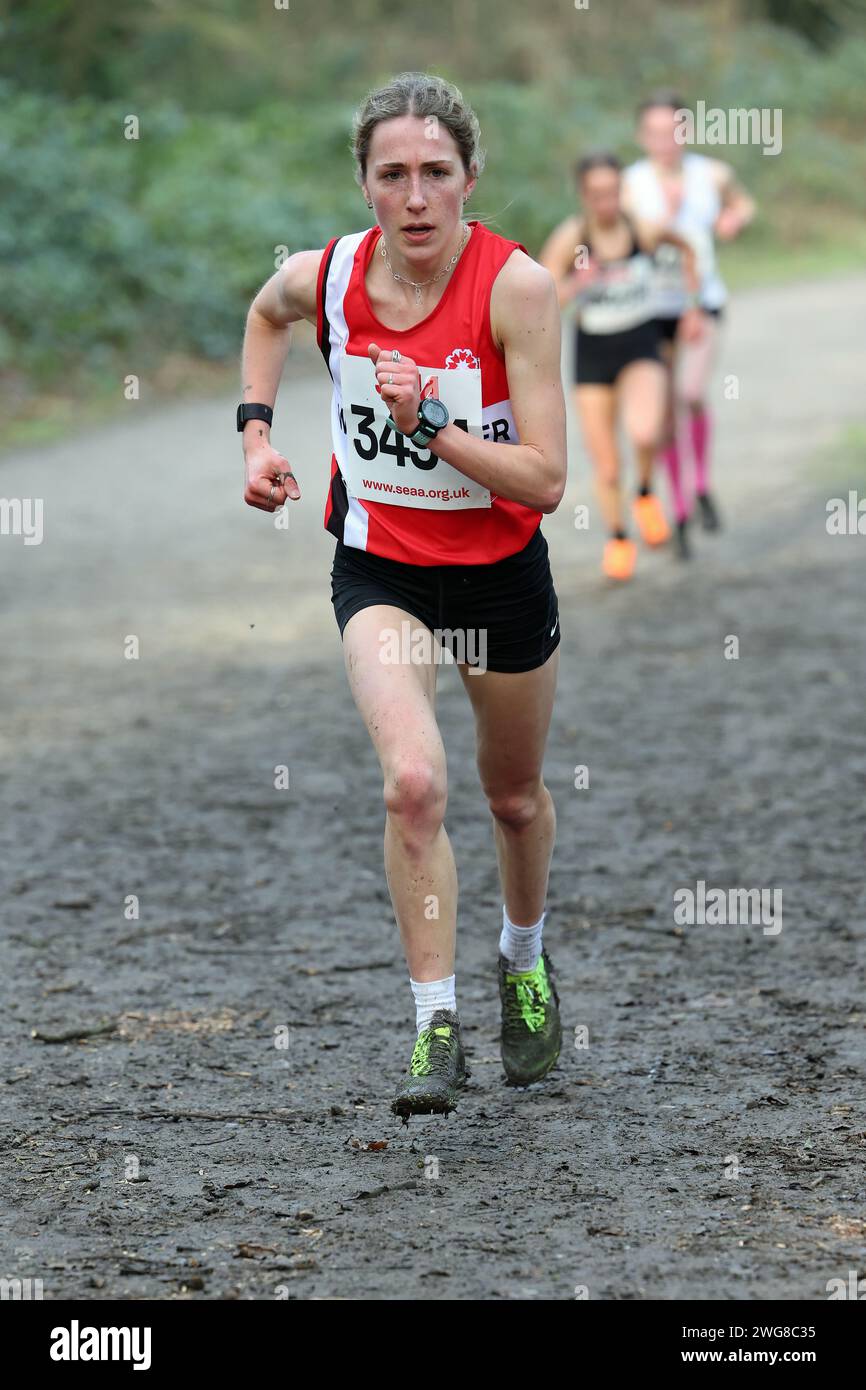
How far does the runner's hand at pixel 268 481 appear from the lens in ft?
13.9

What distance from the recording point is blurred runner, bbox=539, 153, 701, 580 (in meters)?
10.1

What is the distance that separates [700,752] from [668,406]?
146 inches

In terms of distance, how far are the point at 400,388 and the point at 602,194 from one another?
6.52 metres

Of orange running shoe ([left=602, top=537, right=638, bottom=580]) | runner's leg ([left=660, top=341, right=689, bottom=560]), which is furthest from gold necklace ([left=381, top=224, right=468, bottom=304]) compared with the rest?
runner's leg ([left=660, top=341, right=689, bottom=560])

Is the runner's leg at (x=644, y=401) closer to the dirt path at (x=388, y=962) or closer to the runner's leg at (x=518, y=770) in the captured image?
the dirt path at (x=388, y=962)

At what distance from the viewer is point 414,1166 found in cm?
412

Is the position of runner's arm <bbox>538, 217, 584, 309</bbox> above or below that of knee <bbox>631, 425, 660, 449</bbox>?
above

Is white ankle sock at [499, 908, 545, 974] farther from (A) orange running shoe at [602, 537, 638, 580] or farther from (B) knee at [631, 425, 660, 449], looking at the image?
(A) orange running shoe at [602, 537, 638, 580]

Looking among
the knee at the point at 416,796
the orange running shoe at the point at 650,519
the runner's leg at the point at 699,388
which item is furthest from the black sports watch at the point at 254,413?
the runner's leg at the point at 699,388

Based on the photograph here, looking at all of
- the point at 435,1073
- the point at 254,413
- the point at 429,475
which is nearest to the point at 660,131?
the point at 254,413

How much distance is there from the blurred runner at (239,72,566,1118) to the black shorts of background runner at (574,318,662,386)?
6.08m

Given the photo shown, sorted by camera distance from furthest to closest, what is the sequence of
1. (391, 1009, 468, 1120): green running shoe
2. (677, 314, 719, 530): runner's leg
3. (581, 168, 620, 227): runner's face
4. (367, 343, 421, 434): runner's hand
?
(677, 314, 719, 530): runner's leg, (581, 168, 620, 227): runner's face, (391, 1009, 468, 1120): green running shoe, (367, 343, 421, 434): runner's hand
